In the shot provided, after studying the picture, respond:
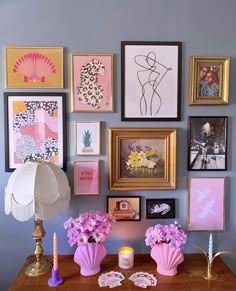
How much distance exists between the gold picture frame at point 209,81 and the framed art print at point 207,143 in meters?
0.10

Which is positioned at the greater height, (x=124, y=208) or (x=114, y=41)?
(x=114, y=41)

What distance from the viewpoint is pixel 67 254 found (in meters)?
1.47

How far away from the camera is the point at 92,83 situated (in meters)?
1.41

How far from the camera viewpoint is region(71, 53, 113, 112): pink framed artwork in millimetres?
1404

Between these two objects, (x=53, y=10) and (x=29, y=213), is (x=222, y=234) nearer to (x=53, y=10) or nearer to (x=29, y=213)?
(x=29, y=213)

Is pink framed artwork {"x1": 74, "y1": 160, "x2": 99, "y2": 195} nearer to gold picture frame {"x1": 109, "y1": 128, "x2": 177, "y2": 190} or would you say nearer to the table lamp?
gold picture frame {"x1": 109, "y1": 128, "x2": 177, "y2": 190}

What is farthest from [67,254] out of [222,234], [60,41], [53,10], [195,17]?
[195,17]

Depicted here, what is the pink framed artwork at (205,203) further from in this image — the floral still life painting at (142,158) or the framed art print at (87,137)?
the framed art print at (87,137)

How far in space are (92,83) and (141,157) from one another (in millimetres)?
503

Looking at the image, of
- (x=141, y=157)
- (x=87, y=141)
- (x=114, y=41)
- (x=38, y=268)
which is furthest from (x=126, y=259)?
(x=114, y=41)

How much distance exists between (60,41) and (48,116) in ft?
1.39

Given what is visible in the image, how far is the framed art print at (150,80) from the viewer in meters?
1.41

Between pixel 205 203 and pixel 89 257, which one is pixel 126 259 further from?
pixel 205 203

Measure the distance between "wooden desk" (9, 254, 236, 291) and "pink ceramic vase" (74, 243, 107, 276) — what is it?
3cm
